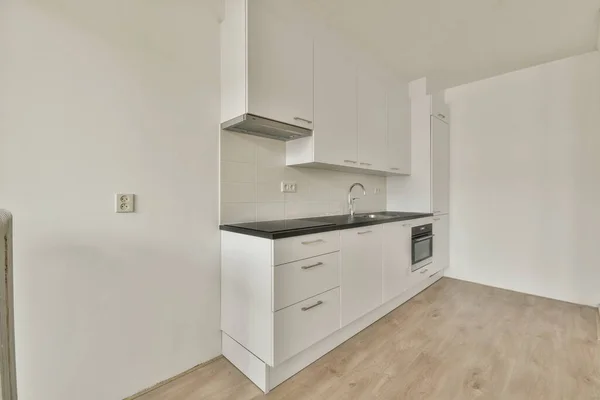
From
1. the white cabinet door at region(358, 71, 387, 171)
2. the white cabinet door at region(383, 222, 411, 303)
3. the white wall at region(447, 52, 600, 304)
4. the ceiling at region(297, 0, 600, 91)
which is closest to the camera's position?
the ceiling at region(297, 0, 600, 91)

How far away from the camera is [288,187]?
2.18 meters

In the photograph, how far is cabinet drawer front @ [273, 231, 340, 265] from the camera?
147 cm

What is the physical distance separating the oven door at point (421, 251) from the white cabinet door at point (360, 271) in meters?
0.66

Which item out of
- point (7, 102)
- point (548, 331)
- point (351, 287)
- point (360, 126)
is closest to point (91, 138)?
point (7, 102)

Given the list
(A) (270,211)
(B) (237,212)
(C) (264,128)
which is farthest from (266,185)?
(C) (264,128)

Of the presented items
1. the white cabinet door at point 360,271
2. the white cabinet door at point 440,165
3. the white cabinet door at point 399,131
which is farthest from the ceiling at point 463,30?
the white cabinet door at point 360,271

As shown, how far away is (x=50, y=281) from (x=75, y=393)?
0.57 m

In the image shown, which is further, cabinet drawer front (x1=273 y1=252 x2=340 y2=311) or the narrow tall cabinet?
the narrow tall cabinet

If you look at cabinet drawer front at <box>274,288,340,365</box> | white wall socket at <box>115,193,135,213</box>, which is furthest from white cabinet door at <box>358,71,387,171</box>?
white wall socket at <box>115,193,135,213</box>

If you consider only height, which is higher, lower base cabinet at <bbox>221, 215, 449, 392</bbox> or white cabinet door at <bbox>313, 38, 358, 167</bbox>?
white cabinet door at <bbox>313, 38, 358, 167</bbox>

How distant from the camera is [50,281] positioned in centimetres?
123

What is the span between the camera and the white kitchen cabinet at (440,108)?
3018mm

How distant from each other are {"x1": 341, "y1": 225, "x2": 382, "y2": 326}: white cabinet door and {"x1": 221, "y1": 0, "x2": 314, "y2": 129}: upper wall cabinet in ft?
2.92

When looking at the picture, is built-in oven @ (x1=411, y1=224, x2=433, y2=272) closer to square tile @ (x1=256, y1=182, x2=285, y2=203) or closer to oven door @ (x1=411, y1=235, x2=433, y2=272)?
oven door @ (x1=411, y1=235, x2=433, y2=272)
